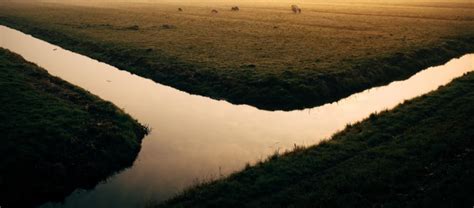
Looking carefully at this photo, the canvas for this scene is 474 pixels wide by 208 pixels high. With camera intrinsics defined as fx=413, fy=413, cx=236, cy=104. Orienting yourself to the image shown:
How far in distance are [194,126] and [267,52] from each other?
62.7 ft

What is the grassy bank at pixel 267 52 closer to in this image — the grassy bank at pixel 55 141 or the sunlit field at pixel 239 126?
the sunlit field at pixel 239 126

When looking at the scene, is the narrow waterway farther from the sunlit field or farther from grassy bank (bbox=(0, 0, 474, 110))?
grassy bank (bbox=(0, 0, 474, 110))

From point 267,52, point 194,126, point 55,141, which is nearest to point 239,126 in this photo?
point 194,126

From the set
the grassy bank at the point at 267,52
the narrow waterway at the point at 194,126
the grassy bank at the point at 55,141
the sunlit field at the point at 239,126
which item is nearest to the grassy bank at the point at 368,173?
the sunlit field at the point at 239,126

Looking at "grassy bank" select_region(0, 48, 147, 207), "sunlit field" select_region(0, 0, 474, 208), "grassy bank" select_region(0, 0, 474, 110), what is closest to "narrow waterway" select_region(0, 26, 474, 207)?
"sunlit field" select_region(0, 0, 474, 208)

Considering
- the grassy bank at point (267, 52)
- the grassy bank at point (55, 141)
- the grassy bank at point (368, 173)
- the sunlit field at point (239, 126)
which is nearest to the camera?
the grassy bank at point (368, 173)

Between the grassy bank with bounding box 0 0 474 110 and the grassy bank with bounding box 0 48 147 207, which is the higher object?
the grassy bank with bounding box 0 0 474 110

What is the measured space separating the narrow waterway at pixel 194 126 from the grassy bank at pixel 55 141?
0.80 metres

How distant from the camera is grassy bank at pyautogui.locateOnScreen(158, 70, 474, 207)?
15312 mm

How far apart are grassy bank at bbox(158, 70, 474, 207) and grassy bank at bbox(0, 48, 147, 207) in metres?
5.10

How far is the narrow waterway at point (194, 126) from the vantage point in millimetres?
18078

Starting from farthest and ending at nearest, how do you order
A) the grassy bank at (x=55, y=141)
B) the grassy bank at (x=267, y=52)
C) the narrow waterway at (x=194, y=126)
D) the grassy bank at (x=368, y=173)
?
the grassy bank at (x=267, y=52), the narrow waterway at (x=194, y=126), the grassy bank at (x=55, y=141), the grassy bank at (x=368, y=173)

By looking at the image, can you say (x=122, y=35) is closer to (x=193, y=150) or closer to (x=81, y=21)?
(x=81, y=21)

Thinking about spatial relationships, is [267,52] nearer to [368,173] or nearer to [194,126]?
[194,126]
